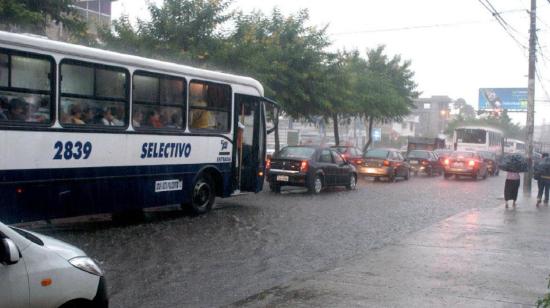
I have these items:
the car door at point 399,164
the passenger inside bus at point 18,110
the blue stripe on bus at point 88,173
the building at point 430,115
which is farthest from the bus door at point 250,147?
the building at point 430,115

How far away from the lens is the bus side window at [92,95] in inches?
397

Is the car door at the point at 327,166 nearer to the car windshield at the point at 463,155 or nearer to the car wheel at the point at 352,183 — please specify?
the car wheel at the point at 352,183

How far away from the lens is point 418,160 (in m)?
36.1

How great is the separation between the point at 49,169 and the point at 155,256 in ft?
7.42

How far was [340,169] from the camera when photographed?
2175 centimetres

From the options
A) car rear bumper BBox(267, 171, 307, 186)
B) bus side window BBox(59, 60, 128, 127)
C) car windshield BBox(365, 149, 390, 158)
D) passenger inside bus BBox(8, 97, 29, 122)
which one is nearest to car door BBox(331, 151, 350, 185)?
car rear bumper BBox(267, 171, 307, 186)

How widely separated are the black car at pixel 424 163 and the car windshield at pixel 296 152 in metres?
16.7

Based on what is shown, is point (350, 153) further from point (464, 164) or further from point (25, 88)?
point (25, 88)

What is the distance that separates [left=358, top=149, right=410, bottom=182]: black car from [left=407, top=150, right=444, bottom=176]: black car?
6670 millimetres

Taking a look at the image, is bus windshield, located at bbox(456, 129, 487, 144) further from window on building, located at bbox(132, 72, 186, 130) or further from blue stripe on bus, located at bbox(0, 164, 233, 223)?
window on building, located at bbox(132, 72, 186, 130)

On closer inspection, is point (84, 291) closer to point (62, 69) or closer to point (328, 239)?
point (62, 69)

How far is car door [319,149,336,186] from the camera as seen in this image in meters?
20.7

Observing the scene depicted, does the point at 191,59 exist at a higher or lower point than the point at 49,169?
higher

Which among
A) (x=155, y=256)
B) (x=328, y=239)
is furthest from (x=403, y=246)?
(x=155, y=256)
